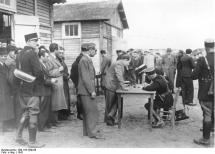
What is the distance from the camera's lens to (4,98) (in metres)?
5.96

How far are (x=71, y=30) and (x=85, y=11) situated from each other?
1.67 m

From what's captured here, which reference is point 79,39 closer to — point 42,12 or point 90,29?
point 90,29

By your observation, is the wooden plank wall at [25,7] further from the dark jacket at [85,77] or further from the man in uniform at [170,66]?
the man in uniform at [170,66]

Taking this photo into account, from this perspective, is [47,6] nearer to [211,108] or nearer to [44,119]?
[44,119]

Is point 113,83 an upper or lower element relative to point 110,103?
upper

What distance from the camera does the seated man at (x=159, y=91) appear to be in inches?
257

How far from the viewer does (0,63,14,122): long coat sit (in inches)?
233

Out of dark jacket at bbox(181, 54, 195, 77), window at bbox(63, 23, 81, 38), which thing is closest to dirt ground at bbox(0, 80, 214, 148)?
dark jacket at bbox(181, 54, 195, 77)

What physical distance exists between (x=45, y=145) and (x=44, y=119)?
4.11ft

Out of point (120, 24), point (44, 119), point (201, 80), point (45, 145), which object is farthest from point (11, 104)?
point (120, 24)

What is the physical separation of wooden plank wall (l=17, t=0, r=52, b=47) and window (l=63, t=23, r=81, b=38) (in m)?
9.23

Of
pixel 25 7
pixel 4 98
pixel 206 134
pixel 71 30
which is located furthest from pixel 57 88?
pixel 71 30

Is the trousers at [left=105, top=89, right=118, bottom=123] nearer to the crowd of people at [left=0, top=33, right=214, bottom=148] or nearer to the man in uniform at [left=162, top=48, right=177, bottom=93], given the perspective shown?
the crowd of people at [left=0, top=33, right=214, bottom=148]

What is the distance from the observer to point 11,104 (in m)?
6.15
